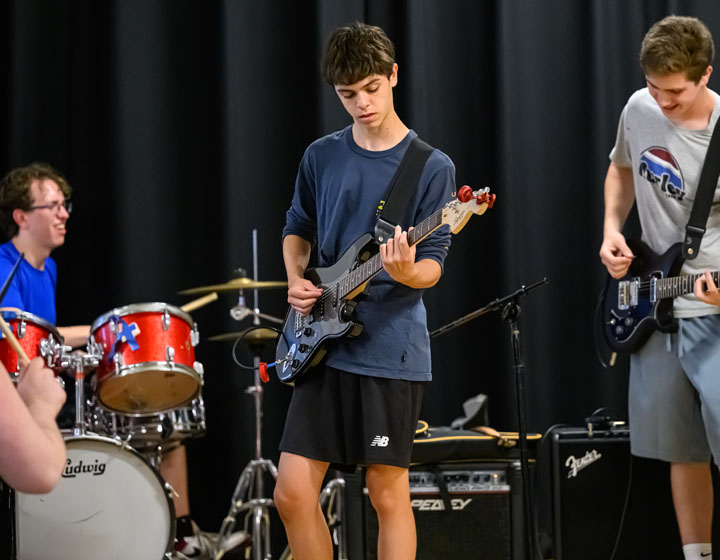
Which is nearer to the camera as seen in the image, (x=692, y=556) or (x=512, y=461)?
(x=692, y=556)

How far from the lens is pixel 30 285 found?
4.20m

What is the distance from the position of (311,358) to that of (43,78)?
2.93 metres

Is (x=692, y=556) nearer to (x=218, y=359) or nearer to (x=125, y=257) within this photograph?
(x=218, y=359)

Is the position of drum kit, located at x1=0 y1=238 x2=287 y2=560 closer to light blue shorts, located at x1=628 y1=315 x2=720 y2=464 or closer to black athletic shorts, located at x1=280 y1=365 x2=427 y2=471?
black athletic shorts, located at x1=280 y1=365 x2=427 y2=471

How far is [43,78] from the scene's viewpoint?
4.81m

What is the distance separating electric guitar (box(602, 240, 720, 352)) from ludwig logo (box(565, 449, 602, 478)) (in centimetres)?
43

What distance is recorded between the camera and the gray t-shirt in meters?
3.16

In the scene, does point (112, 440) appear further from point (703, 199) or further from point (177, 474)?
point (703, 199)

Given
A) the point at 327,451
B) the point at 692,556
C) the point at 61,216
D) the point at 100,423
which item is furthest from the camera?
the point at 61,216

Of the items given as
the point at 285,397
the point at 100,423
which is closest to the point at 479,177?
the point at 285,397

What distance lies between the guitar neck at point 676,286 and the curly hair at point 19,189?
9.01ft

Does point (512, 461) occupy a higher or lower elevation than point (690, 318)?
lower

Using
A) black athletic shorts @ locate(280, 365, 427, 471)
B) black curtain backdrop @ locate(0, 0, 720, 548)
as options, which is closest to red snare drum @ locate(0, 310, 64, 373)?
black curtain backdrop @ locate(0, 0, 720, 548)

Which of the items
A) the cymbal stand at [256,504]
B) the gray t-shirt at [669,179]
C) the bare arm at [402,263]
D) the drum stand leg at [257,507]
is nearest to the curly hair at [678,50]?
the gray t-shirt at [669,179]
